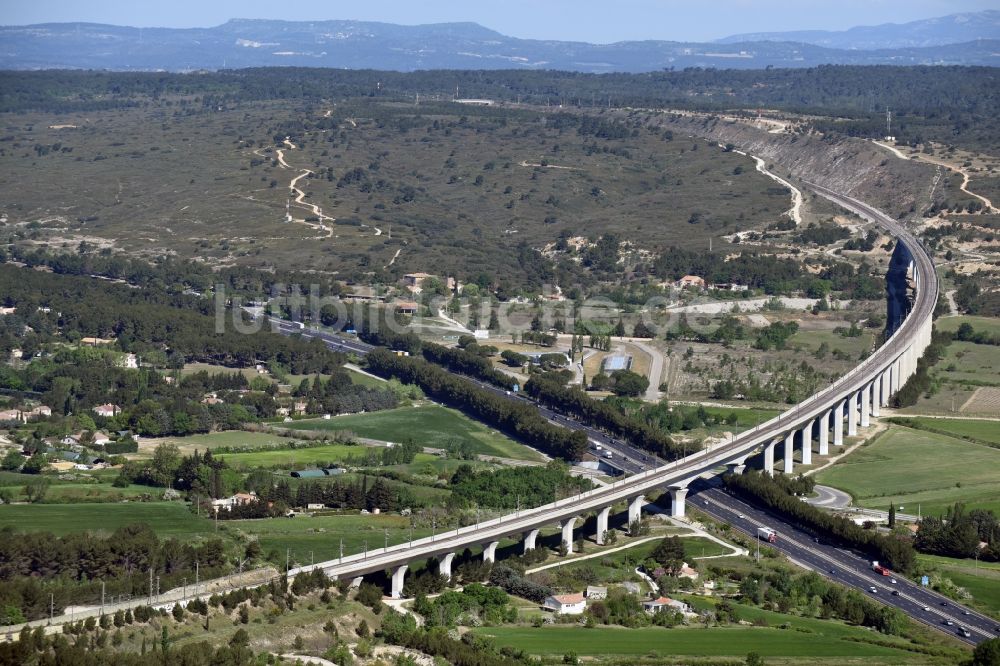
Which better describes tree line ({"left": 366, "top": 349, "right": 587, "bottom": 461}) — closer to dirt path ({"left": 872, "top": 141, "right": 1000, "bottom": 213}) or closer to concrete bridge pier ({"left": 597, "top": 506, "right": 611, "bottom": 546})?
concrete bridge pier ({"left": 597, "top": 506, "right": 611, "bottom": 546})

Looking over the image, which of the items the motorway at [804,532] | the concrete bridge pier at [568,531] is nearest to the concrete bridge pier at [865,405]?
the motorway at [804,532]

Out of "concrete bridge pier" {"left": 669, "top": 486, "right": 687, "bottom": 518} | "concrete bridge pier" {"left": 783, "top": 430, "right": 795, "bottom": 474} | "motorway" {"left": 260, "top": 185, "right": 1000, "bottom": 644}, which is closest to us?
"motorway" {"left": 260, "top": 185, "right": 1000, "bottom": 644}

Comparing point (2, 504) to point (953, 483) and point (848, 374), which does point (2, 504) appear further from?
point (848, 374)

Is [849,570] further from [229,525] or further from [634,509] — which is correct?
[229,525]

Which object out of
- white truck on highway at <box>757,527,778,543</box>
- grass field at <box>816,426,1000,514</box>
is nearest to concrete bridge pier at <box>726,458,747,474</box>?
grass field at <box>816,426,1000,514</box>

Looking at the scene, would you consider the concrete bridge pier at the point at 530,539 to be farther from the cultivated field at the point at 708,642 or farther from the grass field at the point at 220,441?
the grass field at the point at 220,441

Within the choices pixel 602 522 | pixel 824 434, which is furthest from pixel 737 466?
pixel 602 522
